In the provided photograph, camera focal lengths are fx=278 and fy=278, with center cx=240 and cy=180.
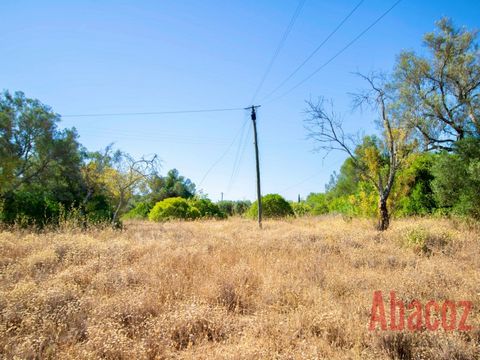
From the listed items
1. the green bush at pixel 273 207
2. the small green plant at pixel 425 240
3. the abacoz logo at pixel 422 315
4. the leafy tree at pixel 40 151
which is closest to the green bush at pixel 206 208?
the green bush at pixel 273 207

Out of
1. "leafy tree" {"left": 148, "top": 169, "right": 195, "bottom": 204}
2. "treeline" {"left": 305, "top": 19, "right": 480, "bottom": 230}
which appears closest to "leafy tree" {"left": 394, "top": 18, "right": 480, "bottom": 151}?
"treeline" {"left": 305, "top": 19, "right": 480, "bottom": 230}

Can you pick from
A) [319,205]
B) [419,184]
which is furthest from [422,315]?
[319,205]

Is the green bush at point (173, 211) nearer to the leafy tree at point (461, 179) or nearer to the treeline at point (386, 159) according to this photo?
the treeline at point (386, 159)

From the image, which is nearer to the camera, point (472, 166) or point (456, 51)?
point (472, 166)

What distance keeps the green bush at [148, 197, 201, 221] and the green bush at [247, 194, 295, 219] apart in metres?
5.21

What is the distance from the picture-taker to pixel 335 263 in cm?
622

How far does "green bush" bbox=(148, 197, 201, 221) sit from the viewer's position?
22.8 metres

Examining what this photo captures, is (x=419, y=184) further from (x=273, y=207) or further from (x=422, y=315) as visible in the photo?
(x=422, y=315)

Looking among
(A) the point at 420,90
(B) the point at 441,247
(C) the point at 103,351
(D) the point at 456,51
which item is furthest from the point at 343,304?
(D) the point at 456,51

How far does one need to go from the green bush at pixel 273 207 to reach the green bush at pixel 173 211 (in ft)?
17.1

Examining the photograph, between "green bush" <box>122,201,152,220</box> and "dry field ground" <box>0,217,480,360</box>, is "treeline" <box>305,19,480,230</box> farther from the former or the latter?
"green bush" <box>122,201,152,220</box>

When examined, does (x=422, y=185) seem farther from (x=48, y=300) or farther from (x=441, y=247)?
(x=48, y=300)

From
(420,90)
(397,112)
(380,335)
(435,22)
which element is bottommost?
(380,335)

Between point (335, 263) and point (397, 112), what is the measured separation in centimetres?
1125
